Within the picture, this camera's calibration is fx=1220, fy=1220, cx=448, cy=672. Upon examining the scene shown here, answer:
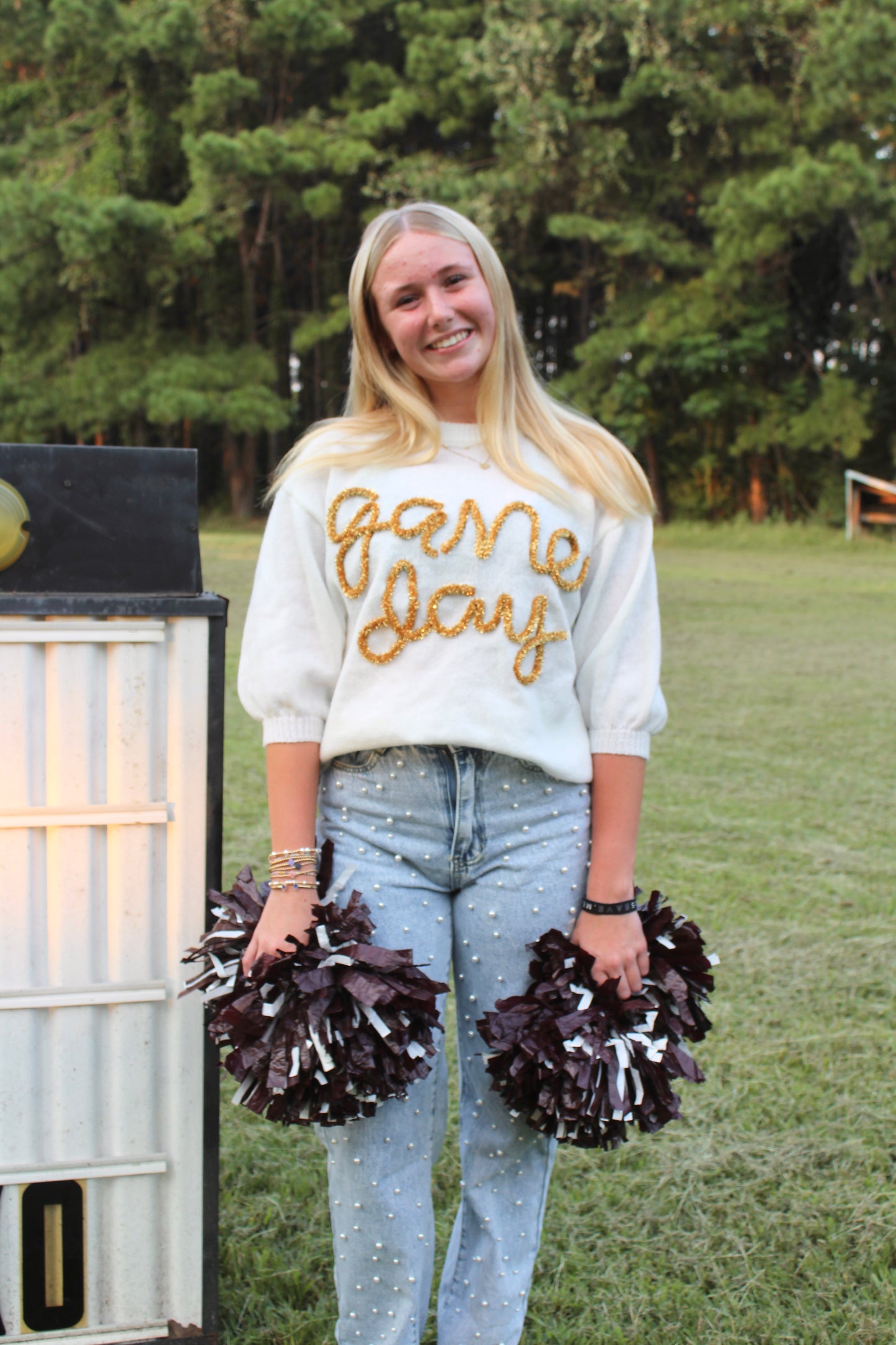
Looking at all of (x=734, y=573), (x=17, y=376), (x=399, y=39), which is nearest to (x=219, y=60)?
(x=399, y=39)

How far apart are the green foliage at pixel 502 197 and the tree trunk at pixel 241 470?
8 cm

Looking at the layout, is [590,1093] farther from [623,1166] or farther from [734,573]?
[734,573]

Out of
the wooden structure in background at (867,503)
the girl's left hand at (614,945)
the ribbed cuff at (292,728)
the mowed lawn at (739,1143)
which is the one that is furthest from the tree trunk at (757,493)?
the ribbed cuff at (292,728)

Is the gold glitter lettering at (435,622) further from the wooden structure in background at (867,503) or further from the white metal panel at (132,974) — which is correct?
the wooden structure in background at (867,503)

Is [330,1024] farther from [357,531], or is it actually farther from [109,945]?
[357,531]

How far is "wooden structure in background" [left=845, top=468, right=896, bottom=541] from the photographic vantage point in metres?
18.6

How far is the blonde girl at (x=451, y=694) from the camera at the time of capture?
1450 millimetres

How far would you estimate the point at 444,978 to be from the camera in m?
1.53

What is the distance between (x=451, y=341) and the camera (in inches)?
59.4

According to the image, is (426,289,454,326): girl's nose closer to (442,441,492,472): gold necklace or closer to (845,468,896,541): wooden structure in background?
(442,441,492,472): gold necklace

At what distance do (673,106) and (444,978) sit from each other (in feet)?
66.3

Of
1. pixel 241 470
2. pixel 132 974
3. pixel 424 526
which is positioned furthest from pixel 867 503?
pixel 132 974

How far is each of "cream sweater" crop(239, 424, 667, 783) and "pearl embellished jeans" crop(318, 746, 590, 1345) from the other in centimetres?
5

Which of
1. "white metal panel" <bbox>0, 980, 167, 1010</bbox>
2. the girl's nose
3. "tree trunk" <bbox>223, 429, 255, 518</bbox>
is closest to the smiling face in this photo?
the girl's nose
